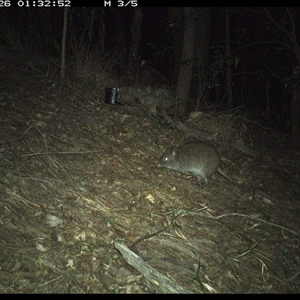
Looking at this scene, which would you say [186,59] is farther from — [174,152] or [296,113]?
[296,113]

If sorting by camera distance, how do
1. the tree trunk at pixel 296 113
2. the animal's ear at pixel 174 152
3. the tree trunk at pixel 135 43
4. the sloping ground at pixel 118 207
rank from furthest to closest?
1. the tree trunk at pixel 135 43
2. the tree trunk at pixel 296 113
3. the animal's ear at pixel 174 152
4. the sloping ground at pixel 118 207

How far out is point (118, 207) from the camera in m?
4.20

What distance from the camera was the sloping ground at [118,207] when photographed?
317cm

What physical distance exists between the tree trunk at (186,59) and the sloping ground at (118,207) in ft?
2.62

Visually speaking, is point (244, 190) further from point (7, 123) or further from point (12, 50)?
point (12, 50)

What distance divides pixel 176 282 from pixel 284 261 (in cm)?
159

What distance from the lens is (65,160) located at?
482 cm

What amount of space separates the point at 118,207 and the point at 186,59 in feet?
12.8

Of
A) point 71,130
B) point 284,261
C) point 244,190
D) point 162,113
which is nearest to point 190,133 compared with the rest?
point 162,113

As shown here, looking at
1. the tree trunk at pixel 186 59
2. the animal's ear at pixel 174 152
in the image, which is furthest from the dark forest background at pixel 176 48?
the animal's ear at pixel 174 152

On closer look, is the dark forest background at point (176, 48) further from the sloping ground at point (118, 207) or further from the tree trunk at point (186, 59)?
the sloping ground at point (118, 207)

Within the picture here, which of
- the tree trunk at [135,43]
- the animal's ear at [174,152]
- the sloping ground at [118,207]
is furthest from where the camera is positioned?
the tree trunk at [135,43]

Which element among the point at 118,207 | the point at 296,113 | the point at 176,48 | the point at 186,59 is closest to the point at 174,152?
the point at 118,207

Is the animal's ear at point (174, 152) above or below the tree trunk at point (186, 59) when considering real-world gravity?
below
